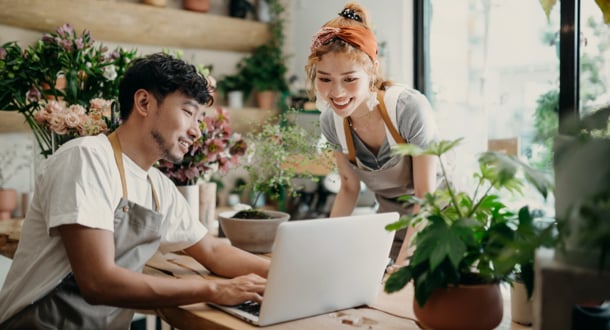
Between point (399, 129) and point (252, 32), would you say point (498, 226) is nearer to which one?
point (399, 129)

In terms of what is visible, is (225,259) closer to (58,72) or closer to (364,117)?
(364,117)

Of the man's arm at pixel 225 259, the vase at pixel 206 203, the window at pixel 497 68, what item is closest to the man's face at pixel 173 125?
the man's arm at pixel 225 259

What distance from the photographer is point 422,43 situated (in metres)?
4.63

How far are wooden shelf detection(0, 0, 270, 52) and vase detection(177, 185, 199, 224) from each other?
249cm

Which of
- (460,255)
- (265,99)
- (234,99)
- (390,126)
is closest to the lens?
(460,255)

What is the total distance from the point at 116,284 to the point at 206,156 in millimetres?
954

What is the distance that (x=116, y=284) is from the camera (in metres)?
1.36

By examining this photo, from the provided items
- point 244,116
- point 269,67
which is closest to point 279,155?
point 244,116

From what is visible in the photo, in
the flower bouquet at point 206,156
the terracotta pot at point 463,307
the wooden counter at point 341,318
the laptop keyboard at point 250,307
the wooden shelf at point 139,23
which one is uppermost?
the wooden shelf at point 139,23

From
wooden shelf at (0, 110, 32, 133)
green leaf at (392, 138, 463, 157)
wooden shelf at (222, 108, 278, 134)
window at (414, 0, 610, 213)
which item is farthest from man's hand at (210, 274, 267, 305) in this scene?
wooden shelf at (222, 108, 278, 134)

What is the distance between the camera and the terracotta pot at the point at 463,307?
111 centimetres

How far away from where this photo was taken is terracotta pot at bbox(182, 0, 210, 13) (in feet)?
16.7

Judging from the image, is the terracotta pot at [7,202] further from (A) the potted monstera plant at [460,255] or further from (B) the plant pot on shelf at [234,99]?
(A) the potted monstera plant at [460,255]

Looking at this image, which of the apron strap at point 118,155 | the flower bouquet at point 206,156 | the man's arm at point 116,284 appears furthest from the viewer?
the flower bouquet at point 206,156
